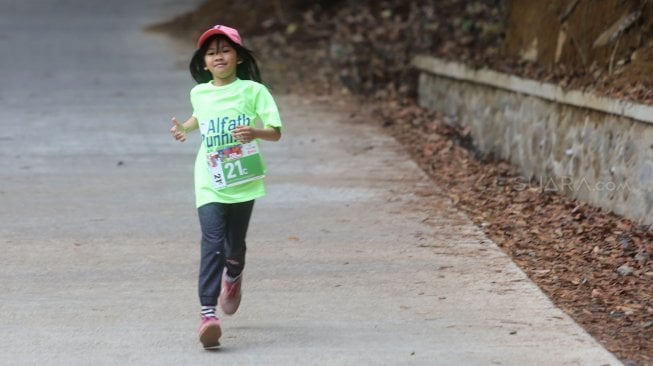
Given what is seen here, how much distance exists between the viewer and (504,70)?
38.5 ft

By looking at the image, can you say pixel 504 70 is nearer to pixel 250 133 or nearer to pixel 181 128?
pixel 181 128

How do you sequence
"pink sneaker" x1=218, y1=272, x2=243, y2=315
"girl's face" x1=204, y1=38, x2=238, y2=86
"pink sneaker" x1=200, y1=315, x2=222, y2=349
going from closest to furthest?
"pink sneaker" x1=200, y1=315, x2=222, y2=349, "girl's face" x1=204, y1=38, x2=238, y2=86, "pink sneaker" x1=218, y1=272, x2=243, y2=315

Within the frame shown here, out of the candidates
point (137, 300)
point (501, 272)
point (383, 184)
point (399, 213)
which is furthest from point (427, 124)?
point (137, 300)

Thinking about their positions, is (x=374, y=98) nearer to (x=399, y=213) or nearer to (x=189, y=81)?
(x=189, y=81)

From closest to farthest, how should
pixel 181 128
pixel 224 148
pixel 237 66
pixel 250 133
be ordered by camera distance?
pixel 250 133, pixel 224 148, pixel 181 128, pixel 237 66

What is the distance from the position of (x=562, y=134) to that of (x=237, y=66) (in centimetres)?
442

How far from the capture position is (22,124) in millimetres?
12617

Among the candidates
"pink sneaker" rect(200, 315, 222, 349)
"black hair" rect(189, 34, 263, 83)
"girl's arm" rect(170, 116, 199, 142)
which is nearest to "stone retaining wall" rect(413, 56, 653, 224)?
"black hair" rect(189, 34, 263, 83)

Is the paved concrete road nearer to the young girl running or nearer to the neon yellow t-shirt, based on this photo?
the young girl running

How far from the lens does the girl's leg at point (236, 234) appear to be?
5.90 meters

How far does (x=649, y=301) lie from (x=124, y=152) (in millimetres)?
5979

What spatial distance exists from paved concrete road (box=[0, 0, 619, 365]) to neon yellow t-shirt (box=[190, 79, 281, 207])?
2.41 ft

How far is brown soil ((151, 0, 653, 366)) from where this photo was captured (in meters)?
7.04

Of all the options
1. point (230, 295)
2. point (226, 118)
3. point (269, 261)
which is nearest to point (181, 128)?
point (226, 118)
